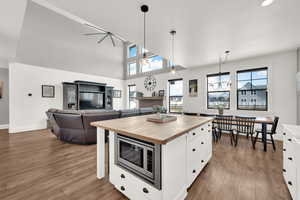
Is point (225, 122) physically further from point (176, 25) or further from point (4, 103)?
point (4, 103)

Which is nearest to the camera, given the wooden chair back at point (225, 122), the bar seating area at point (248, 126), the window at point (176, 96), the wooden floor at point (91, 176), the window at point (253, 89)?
the wooden floor at point (91, 176)

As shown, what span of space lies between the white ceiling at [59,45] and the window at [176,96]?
378 centimetres

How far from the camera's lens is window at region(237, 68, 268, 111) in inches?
153

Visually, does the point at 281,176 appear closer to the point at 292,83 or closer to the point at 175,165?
the point at 175,165

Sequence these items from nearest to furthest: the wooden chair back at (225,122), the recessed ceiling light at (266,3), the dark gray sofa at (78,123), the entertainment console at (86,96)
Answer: the recessed ceiling light at (266,3), the dark gray sofa at (78,123), the wooden chair back at (225,122), the entertainment console at (86,96)

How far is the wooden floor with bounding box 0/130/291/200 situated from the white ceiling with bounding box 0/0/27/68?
2.67m

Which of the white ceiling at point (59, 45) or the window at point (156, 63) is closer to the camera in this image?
the white ceiling at point (59, 45)

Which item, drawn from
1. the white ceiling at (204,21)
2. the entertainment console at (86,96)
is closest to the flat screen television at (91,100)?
the entertainment console at (86,96)

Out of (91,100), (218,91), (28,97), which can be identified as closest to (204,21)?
(218,91)

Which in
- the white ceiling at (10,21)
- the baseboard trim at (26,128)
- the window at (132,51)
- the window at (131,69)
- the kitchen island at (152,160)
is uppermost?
the window at (132,51)

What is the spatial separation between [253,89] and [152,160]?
4597 millimetres

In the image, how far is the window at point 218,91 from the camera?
14.8 ft

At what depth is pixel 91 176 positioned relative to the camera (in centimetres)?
191

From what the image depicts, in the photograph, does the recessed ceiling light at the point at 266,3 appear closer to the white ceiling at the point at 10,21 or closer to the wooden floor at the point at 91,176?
the wooden floor at the point at 91,176
